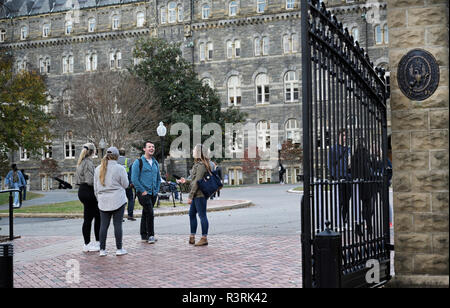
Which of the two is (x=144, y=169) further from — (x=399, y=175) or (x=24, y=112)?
(x=24, y=112)

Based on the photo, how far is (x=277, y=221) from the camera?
1466cm

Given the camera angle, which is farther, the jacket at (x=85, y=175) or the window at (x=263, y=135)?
the window at (x=263, y=135)

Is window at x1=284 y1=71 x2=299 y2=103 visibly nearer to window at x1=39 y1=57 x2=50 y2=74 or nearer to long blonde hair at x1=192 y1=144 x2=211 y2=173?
window at x1=39 y1=57 x2=50 y2=74

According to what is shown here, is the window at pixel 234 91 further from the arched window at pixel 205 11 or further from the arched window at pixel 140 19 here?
the arched window at pixel 140 19

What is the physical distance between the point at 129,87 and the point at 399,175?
3553 centimetres

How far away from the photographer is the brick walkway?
7.07 meters

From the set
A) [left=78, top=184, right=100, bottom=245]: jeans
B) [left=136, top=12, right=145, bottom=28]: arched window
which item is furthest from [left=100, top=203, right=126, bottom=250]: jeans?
[left=136, top=12, right=145, bottom=28]: arched window

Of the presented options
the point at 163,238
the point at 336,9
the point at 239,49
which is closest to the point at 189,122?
the point at 239,49

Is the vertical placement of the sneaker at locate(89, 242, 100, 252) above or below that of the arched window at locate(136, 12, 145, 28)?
below

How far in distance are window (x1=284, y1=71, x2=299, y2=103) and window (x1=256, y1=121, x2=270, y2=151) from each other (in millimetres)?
2878

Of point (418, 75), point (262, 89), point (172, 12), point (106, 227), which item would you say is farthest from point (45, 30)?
point (418, 75)

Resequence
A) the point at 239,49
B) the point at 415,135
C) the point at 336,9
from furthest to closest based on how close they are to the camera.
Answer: the point at 239,49
the point at 336,9
the point at 415,135

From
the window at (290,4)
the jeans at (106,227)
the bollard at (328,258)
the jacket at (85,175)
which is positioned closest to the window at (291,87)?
the window at (290,4)

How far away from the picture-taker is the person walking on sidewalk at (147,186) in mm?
10984
